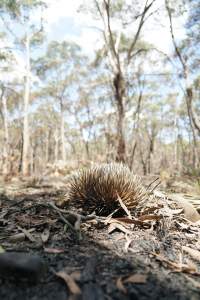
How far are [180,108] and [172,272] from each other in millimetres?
34258

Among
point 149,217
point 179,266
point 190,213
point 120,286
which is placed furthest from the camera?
point 190,213

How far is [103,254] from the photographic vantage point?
200 cm

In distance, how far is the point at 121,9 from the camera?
1521 centimetres

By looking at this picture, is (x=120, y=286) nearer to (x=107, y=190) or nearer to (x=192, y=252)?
A: (x=192, y=252)

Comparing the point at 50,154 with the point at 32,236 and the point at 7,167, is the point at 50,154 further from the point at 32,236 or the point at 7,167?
the point at 32,236

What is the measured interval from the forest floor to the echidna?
23cm

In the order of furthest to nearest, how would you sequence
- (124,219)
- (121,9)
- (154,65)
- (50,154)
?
1. (50,154)
2. (154,65)
3. (121,9)
4. (124,219)

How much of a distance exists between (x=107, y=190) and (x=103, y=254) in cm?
102

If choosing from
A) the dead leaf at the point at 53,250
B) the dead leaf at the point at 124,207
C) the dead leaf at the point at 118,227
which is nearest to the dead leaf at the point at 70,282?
the dead leaf at the point at 53,250

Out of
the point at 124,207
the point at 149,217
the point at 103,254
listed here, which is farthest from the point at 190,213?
the point at 103,254

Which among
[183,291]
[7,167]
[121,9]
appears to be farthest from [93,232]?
[121,9]

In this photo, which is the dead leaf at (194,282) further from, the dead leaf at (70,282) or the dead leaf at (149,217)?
the dead leaf at (149,217)

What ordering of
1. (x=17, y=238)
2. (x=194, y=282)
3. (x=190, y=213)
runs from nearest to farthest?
(x=194, y=282), (x=17, y=238), (x=190, y=213)

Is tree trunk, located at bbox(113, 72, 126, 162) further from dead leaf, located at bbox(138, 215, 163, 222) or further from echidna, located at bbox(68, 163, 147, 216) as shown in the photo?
dead leaf, located at bbox(138, 215, 163, 222)
